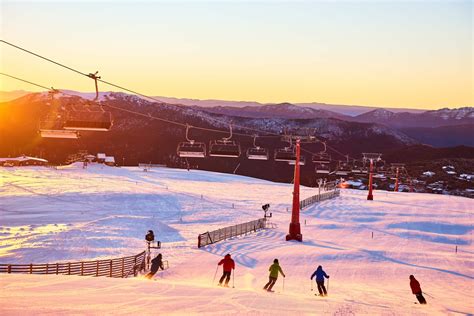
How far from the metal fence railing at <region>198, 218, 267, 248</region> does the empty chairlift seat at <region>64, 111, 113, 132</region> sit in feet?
49.3

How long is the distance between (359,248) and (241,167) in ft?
452

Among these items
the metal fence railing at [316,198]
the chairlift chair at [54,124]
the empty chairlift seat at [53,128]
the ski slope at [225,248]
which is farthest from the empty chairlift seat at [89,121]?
the metal fence railing at [316,198]

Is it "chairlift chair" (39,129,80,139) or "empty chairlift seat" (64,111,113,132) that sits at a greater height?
"empty chairlift seat" (64,111,113,132)

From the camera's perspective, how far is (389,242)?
3878 cm

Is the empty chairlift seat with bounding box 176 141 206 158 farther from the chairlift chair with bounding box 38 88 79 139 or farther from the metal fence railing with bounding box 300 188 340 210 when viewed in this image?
the metal fence railing with bounding box 300 188 340 210

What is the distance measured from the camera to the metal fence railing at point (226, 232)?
3409 cm

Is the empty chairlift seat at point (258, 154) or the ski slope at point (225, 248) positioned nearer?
the ski slope at point (225, 248)

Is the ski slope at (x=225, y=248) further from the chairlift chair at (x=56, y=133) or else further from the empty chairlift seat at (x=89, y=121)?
the chairlift chair at (x=56, y=133)

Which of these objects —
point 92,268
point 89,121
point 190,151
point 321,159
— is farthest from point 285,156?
point 89,121

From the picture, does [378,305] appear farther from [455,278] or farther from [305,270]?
[455,278]

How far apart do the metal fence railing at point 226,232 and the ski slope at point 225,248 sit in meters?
0.67

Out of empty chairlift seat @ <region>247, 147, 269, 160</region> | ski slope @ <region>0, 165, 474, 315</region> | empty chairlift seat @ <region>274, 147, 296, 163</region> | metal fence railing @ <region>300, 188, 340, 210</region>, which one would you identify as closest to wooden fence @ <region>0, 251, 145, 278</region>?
ski slope @ <region>0, 165, 474, 315</region>

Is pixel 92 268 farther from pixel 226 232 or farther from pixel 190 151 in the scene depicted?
pixel 226 232

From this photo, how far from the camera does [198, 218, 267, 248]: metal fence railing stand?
34.1 metres
